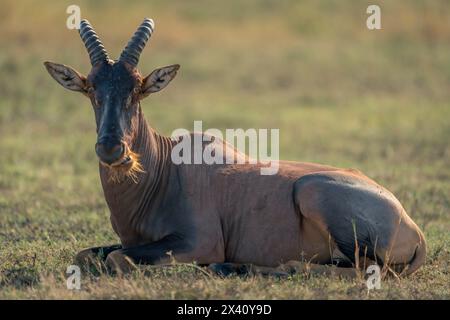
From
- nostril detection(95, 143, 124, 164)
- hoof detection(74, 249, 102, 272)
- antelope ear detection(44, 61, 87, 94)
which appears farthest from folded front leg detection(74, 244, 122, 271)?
antelope ear detection(44, 61, 87, 94)

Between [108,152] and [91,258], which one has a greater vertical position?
[108,152]

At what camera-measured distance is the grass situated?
852 cm

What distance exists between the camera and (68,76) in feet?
30.1

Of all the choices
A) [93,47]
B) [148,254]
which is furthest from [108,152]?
[93,47]

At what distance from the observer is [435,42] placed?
95.3ft

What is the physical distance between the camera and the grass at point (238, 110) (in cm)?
852

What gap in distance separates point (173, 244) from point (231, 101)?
48.0 ft

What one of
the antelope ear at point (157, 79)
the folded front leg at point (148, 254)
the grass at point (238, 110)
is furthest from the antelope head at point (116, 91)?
the grass at point (238, 110)

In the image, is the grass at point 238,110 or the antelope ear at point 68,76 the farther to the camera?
the antelope ear at point 68,76

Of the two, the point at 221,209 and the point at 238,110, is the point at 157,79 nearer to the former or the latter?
the point at 221,209

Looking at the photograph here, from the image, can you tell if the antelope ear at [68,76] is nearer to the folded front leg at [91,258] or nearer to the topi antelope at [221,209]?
the topi antelope at [221,209]

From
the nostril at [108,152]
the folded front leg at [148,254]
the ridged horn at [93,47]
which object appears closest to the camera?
the nostril at [108,152]

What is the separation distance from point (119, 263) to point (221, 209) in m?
1.18

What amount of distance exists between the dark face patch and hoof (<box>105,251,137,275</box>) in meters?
1.01
